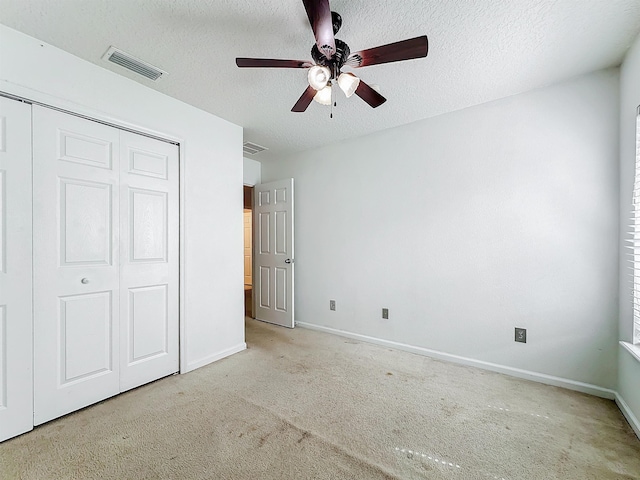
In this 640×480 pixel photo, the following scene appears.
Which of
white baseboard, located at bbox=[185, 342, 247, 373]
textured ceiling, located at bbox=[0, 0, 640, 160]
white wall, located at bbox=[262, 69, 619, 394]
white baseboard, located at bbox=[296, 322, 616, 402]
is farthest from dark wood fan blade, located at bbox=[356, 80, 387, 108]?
white baseboard, located at bbox=[185, 342, 247, 373]

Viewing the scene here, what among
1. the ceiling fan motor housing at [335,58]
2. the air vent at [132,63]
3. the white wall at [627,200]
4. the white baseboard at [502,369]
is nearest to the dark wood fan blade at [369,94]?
the ceiling fan motor housing at [335,58]

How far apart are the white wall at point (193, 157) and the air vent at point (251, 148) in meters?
0.58

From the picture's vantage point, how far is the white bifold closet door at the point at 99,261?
188cm

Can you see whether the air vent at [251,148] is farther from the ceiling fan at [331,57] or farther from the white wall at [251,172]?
the ceiling fan at [331,57]

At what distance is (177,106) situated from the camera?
2.61 meters

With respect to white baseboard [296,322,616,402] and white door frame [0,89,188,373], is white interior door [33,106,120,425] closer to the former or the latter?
white door frame [0,89,188,373]

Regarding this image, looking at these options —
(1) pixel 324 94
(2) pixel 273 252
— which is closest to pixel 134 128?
(1) pixel 324 94

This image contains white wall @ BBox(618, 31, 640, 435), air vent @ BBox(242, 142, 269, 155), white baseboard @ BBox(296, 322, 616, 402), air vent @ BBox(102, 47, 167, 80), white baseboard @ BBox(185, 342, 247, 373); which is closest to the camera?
white wall @ BBox(618, 31, 640, 435)

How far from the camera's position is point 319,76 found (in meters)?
1.65

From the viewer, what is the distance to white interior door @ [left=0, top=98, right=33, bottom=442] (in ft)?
5.63

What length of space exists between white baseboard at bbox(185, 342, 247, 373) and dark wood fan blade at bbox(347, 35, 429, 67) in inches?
110

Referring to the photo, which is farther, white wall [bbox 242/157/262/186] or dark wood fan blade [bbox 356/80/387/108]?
white wall [bbox 242/157/262/186]

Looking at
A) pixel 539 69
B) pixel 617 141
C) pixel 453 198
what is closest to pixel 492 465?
pixel 453 198

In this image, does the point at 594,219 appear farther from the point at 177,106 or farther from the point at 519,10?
the point at 177,106
